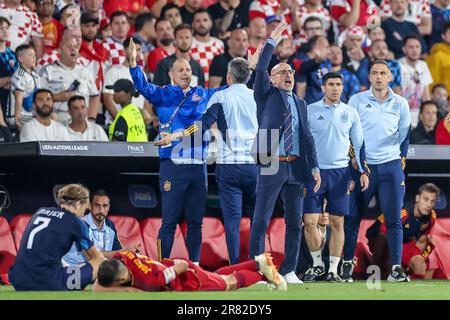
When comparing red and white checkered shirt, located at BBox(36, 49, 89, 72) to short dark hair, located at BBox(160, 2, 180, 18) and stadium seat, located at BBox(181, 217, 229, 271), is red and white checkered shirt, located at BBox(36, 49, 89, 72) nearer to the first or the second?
short dark hair, located at BBox(160, 2, 180, 18)

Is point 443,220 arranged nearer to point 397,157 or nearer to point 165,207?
point 397,157

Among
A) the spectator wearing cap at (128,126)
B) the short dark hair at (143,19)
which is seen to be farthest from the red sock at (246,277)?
the short dark hair at (143,19)

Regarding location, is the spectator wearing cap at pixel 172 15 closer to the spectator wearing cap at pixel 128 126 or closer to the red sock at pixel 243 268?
the spectator wearing cap at pixel 128 126

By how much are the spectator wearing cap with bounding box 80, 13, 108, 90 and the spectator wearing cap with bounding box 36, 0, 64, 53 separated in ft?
1.15

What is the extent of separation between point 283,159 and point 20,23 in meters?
5.12

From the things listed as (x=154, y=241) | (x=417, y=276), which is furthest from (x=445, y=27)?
(x=154, y=241)

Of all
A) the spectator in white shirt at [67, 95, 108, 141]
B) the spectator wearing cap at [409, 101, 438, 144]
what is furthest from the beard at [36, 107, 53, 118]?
the spectator wearing cap at [409, 101, 438, 144]

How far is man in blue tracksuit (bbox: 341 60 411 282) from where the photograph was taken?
12.8 metres

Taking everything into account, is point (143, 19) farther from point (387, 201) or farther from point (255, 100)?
point (387, 201)

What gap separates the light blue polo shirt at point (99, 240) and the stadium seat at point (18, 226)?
0.71 m

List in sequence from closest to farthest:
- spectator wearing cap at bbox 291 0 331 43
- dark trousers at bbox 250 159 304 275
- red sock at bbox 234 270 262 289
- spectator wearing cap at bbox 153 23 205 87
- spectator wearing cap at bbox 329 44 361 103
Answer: red sock at bbox 234 270 262 289 → dark trousers at bbox 250 159 304 275 → spectator wearing cap at bbox 153 23 205 87 → spectator wearing cap at bbox 329 44 361 103 → spectator wearing cap at bbox 291 0 331 43
